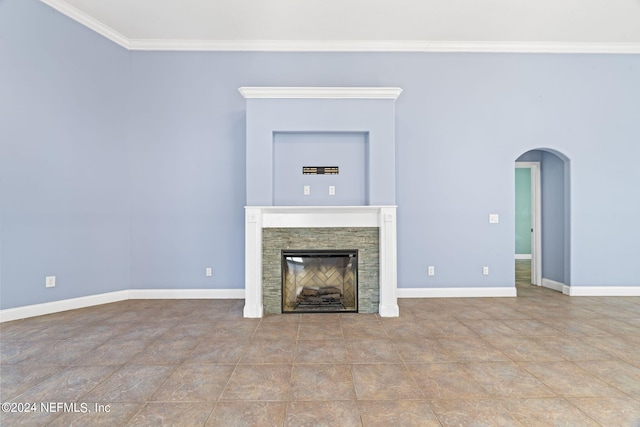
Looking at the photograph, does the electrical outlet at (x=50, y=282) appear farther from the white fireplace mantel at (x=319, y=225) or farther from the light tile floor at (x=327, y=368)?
the white fireplace mantel at (x=319, y=225)

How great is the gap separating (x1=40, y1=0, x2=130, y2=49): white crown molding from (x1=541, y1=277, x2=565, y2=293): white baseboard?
23.5 ft

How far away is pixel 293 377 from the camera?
215cm

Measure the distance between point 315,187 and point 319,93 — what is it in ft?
3.75

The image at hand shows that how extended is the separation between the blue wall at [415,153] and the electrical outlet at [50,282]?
1.54ft

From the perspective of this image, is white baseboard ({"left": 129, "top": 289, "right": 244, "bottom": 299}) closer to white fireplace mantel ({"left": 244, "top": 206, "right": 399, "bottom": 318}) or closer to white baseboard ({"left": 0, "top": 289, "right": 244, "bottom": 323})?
white baseboard ({"left": 0, "top": 289, "right": 244, "bottom": 323})

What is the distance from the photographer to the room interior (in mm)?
2742

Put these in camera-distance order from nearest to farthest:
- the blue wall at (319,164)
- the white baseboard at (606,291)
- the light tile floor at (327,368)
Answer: the light tile floor at (327,368), the blue wall at (319,164), the white baseboard at (606,291)

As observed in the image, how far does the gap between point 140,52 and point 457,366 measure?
5.31 metres

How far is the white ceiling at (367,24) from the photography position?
345cm

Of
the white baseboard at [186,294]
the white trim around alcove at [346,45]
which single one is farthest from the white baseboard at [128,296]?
the white trim around alcove at [346,45]

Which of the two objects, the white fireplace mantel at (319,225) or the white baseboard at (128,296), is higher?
the white fireplace mantel at (319,225)

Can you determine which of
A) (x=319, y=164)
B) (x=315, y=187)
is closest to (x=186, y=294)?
(x=315, y=187)

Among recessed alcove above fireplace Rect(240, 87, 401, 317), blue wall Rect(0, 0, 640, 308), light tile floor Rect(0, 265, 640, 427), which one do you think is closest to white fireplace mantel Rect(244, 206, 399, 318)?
recessed alcove above fireplace Rect(240, 87, 401, 317)

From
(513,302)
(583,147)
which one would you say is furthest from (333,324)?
(583,147)
